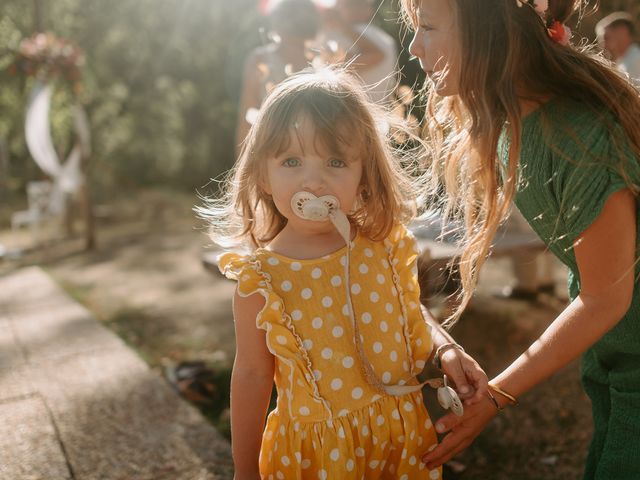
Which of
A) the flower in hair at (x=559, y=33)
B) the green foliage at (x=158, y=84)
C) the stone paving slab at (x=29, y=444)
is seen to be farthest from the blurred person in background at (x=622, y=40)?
the green foliage at (x=158, y=84)

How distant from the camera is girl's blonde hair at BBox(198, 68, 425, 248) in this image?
151 cm

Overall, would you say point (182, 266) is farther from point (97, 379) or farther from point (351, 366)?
point (351, 366)

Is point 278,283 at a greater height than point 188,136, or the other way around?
point 278,283

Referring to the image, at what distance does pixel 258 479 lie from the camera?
59.9 inches

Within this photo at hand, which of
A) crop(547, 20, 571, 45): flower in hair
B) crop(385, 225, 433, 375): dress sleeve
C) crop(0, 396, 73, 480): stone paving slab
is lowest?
crop(0, 396, 73, 480): stone paving slab

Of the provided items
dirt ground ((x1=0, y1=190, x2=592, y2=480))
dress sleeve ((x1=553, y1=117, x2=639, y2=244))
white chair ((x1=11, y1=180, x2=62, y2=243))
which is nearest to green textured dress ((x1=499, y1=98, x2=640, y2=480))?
dress sleeve ((x1=553, y1=117, x2=639, y2=244))

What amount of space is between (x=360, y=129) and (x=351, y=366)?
53 centimetres

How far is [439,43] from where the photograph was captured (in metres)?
1.52

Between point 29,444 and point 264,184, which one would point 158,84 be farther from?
point 264,184

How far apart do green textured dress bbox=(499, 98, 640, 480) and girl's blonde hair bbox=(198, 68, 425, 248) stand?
0.93 feet

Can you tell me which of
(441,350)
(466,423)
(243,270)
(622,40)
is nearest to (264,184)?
(243,270)

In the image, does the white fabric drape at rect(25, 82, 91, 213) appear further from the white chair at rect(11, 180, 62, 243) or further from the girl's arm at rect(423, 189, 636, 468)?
the girl's arm at rect(423, 189, 636, 468)

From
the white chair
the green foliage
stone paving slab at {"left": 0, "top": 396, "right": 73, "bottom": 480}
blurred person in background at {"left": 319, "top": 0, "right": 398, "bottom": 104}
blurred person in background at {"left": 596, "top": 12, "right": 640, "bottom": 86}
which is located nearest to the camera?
stone paving slab at {"left": 0, "top": 396, "right": 73, "bottom": 480}

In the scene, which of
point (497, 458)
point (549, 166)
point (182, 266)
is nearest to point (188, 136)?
point (182, 266)
